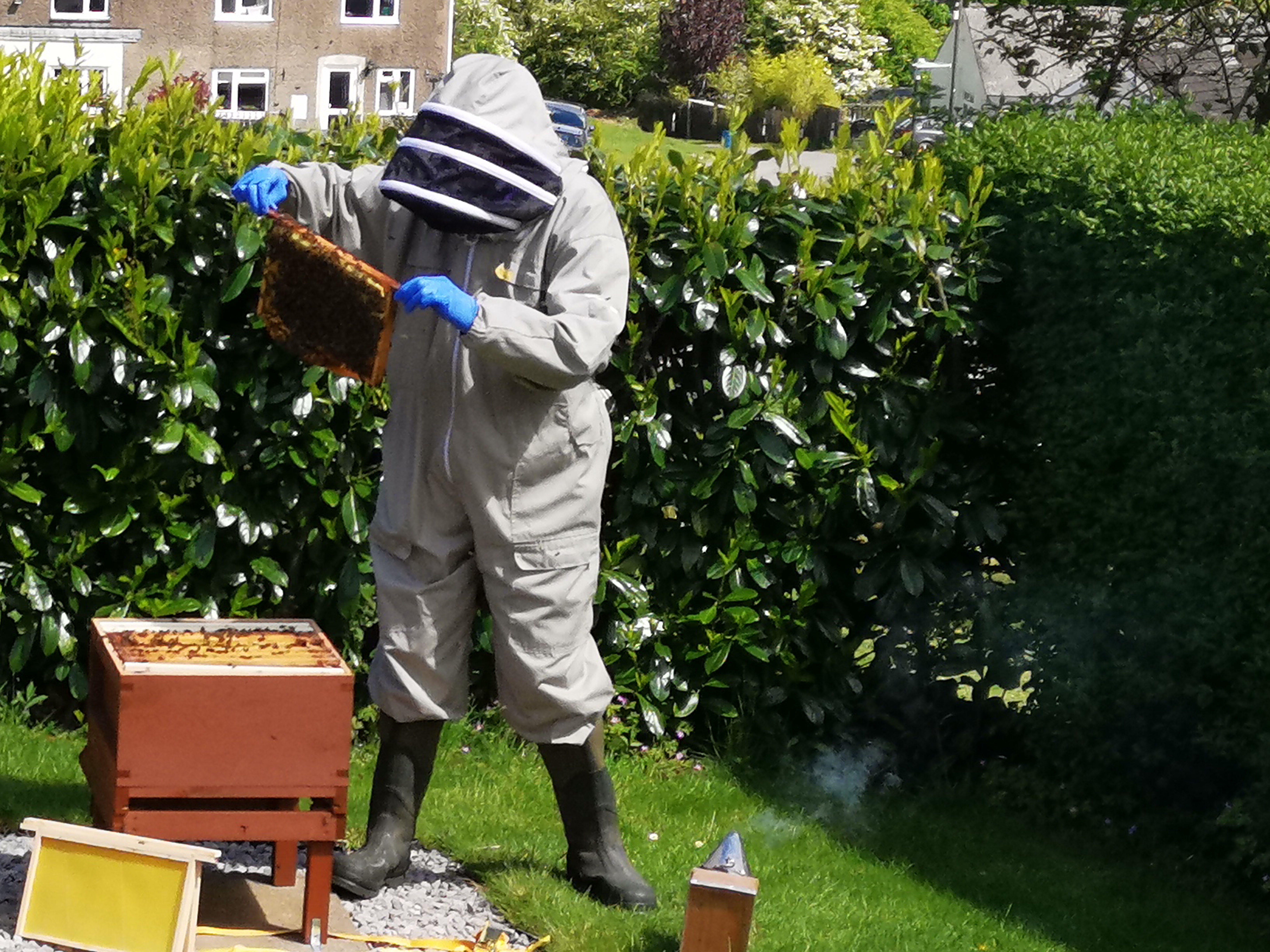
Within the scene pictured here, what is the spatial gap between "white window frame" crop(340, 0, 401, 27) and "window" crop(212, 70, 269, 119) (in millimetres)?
2110

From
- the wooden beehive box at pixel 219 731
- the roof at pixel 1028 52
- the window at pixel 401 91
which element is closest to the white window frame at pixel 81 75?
the wooden beehive box at pixel 219 731

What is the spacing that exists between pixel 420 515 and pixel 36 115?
184cm

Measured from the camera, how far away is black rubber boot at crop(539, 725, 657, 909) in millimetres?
4227

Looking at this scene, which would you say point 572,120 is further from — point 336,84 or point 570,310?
point 570,310

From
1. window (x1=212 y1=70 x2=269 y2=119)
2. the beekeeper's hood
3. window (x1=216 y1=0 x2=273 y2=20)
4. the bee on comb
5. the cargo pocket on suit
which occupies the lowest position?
the cargo pocket on suit

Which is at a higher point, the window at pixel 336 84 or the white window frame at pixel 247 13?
the white window frame at pixel 247 13

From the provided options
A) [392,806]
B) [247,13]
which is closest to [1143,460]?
[392,806]

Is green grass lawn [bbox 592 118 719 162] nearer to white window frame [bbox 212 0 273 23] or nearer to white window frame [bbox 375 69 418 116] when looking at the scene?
white window frame [bbox 375 69 418 116]

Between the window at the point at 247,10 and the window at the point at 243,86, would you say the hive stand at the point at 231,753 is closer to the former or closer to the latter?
the window at the point at 243,86

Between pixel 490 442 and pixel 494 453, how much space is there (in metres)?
0.03

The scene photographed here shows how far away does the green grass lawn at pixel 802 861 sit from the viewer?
4.29m

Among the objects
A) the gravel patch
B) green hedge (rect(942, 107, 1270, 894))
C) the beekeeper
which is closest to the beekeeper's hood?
the beekeeper

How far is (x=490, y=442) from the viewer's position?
3943mm

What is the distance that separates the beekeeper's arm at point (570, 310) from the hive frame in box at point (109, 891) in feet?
4.11
